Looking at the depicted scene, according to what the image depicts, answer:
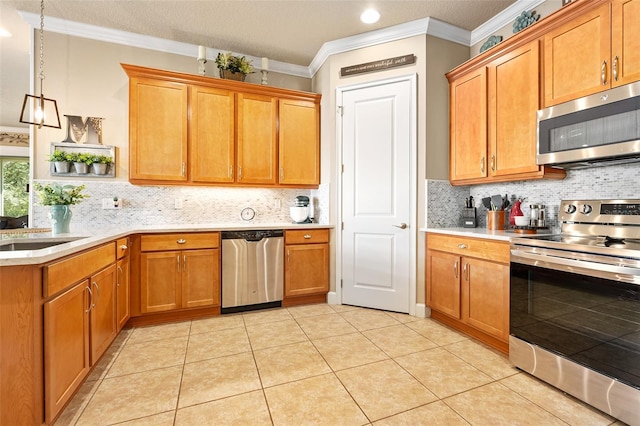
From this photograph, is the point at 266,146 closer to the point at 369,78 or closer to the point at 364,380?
the point at 369,78

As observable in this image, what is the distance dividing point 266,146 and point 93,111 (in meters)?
1.77

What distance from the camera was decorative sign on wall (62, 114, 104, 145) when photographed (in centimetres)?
303

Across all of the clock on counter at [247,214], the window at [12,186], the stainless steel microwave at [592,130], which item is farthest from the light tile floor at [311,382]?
the window at [12,186]

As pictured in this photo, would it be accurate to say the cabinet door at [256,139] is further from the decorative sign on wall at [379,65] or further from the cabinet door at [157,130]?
the decorative sign on wall at [379,65]

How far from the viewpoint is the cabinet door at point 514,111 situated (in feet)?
7.59

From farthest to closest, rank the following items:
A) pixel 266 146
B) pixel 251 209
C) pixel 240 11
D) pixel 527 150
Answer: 1. pixel 251 209
2. pixel 266 146
3. pixel 240 11
4. pixel 527 150

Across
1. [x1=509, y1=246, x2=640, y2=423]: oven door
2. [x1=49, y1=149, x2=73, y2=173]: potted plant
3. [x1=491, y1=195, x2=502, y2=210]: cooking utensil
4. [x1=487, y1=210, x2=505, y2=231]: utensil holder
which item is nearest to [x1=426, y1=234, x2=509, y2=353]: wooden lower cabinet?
[x1=509, y1=246, x2=640, y2=423]: oven door

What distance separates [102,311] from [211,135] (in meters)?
1.93

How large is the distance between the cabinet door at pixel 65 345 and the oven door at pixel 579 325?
265 centimetres

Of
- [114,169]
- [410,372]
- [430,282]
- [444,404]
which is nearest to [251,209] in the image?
[114,169]

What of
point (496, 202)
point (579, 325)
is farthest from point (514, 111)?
point (579, 325)

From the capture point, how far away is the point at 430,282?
294cm

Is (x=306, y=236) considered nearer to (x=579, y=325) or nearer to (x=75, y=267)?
(x=75, y=267)

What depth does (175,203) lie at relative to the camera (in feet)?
11.1
